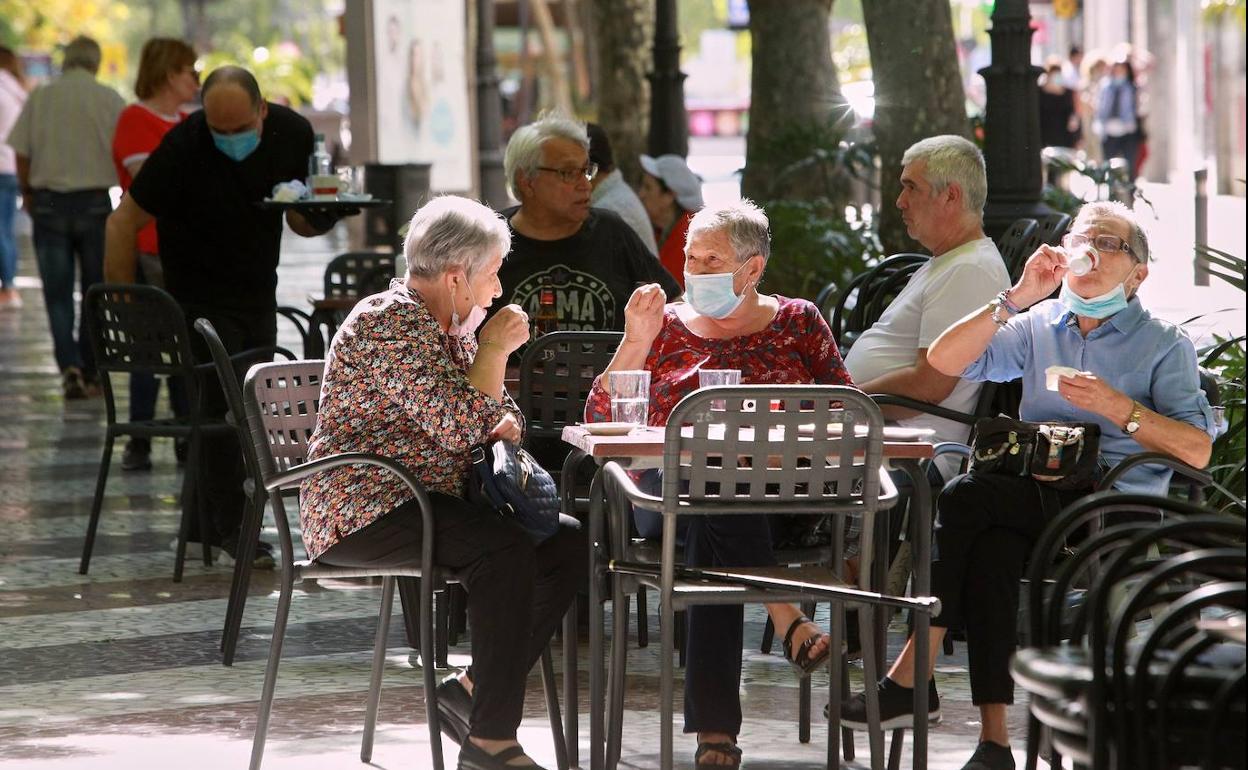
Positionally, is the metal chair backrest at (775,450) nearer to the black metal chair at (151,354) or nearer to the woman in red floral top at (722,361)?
the woman in red floral top at (722,361)

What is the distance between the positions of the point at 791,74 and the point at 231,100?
8.27m

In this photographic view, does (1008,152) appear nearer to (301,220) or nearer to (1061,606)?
(301,220)

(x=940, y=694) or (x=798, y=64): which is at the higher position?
(x=798, y=64)

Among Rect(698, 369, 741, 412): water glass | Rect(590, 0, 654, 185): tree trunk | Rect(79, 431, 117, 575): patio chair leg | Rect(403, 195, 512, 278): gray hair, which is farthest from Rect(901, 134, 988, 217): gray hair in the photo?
Rect(590, 0, 654, 185): tree trunk

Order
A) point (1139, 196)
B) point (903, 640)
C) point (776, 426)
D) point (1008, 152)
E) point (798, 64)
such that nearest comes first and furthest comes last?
1. point (776, 426)
2. point (903, 640)
3. point (1008, 152)
4. point (1139, 196)
5. point (798, 64)

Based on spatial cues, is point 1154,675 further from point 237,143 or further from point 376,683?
point 237,143

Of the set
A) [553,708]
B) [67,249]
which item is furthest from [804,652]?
[67,249]

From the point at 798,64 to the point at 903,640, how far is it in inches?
381

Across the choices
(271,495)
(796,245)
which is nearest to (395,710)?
(271,495)

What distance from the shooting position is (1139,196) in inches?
431

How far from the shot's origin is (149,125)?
1024 cm

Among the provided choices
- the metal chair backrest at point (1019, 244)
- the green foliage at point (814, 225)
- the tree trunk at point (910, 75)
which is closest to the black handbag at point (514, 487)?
the metal chair backrest at point (1019, 244)

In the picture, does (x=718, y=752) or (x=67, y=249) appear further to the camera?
(x=67, y=249)

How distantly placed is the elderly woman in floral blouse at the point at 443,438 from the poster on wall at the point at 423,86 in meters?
12.0
